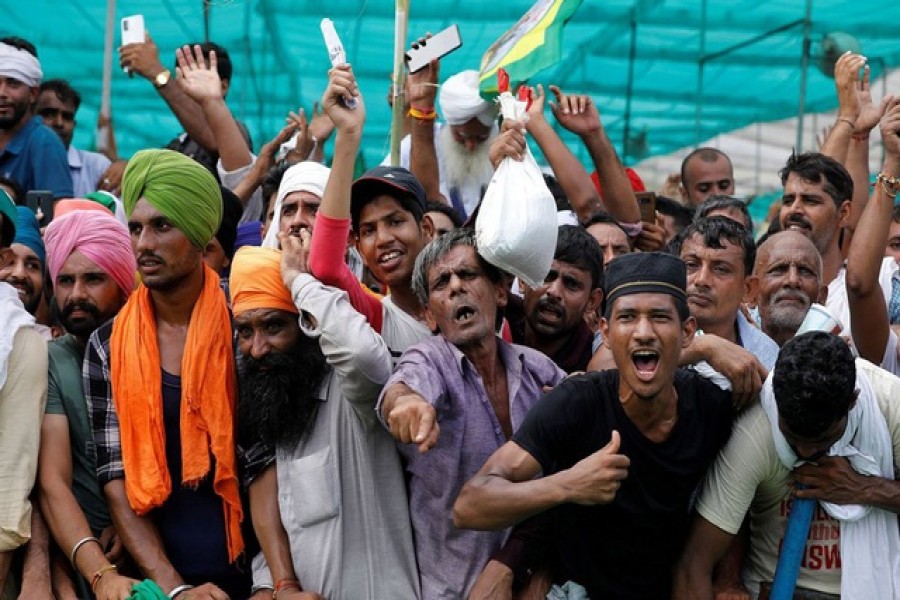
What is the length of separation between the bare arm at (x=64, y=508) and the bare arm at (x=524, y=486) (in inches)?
52.5

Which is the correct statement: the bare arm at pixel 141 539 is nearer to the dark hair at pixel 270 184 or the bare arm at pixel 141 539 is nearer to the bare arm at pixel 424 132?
the dark hair at pixel 270 184

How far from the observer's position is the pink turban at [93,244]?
5648 millimetres

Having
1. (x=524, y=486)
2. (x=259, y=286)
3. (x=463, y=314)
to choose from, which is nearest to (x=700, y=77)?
(x=463, y=314)

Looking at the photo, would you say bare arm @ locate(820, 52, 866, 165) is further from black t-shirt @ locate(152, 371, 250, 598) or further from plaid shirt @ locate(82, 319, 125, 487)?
plaid shirt @ locate(82, 319, 125, 487)

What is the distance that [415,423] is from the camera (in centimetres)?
437

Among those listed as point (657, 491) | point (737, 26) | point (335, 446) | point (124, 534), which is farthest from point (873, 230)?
point (737, 26)

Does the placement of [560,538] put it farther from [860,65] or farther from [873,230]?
[860,65]

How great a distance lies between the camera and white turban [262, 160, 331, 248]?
5.88m

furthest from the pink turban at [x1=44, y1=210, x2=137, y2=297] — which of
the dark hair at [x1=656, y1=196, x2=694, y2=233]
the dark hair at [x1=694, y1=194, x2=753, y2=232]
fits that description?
the dark hair at [x1=656, y1=196, x2=694, y2=233]

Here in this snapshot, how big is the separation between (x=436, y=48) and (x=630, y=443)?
2141mm

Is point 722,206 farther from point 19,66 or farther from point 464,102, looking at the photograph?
point 19,66

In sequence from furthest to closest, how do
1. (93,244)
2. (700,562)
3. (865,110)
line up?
(865,110) → (93,244) → (700,562)

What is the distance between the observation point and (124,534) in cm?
510

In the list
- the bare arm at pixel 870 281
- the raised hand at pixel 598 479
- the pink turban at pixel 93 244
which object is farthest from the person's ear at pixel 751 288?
the pink turban at pixel 93 244
